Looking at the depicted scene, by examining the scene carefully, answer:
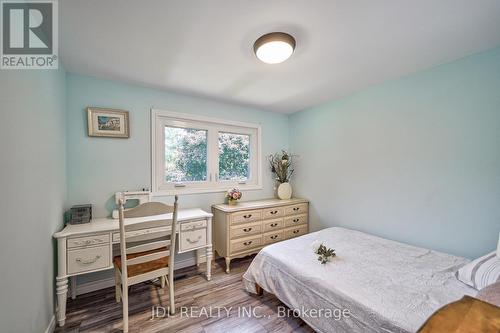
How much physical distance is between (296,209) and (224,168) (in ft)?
4.39

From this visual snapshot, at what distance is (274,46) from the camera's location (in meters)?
1.54

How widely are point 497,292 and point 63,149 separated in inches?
133

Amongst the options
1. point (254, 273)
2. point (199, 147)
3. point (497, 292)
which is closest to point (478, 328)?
point (497, 292)

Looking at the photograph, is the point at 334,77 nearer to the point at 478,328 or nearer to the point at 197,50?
the point at 197,50

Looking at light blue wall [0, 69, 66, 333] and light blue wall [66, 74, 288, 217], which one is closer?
light blue wall [0, 69, 66, 333]

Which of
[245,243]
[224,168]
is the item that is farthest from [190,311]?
[224,168]

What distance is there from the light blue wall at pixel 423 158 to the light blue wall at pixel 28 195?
3171 mm

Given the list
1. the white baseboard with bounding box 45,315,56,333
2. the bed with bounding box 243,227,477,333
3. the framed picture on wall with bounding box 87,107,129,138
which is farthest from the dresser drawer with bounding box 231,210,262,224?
the white baseboard with bounding box 45,315,56,333

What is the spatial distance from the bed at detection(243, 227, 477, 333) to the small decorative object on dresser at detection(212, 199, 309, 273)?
56cm

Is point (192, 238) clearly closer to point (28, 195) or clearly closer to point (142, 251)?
point (142, 251)

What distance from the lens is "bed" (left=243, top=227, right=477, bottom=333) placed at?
116 cm

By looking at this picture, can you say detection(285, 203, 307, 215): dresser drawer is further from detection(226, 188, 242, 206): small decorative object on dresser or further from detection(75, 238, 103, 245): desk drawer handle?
detection(75, 238, 103, 245): desk drawer handle

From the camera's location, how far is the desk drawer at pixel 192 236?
219cm

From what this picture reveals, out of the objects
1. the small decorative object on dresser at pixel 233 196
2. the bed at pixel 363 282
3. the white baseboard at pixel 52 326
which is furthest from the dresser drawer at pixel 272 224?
the white baseboard at pixel 52 326
